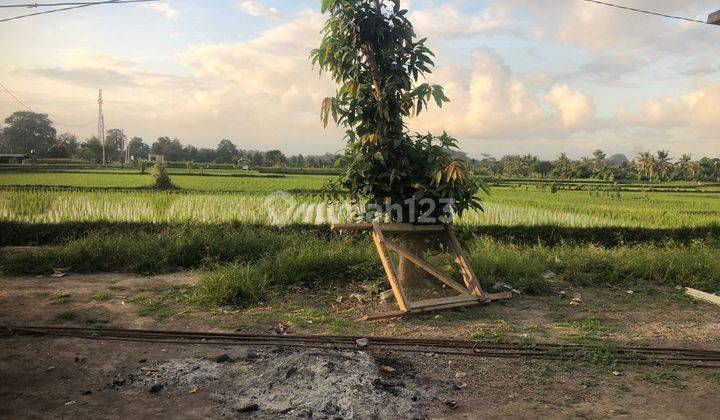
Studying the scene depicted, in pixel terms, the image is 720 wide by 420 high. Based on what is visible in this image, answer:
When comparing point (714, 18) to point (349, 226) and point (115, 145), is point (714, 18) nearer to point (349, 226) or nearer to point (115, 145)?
point (349, 226)

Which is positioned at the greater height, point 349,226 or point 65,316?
point 349,226

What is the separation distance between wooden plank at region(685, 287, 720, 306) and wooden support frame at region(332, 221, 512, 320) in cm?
259

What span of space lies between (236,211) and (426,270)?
6946 millimetres

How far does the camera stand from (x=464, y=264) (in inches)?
229

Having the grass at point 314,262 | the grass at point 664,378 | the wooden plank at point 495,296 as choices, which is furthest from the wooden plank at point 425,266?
the grass at point 664,378

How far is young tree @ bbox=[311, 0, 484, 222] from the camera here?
568cm

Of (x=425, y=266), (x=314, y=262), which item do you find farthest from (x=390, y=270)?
(x=314, y=262)

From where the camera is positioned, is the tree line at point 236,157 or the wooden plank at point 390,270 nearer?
the wooden plank at point 390,270

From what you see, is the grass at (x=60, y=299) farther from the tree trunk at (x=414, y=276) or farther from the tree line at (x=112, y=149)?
the tree line at (x=112, y=149)

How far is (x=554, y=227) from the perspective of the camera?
1153 centimetres

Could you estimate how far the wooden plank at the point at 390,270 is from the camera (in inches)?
203

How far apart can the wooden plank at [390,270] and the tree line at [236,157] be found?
12.1 metres

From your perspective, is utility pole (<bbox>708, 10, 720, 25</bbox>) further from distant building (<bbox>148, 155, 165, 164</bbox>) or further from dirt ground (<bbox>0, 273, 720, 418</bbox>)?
distant building (<bbox>148, 155, 165, 164</bbox>)

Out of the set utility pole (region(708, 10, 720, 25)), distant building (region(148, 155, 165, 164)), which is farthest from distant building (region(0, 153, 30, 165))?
utility pole (region(708, 10, 720, 25))
